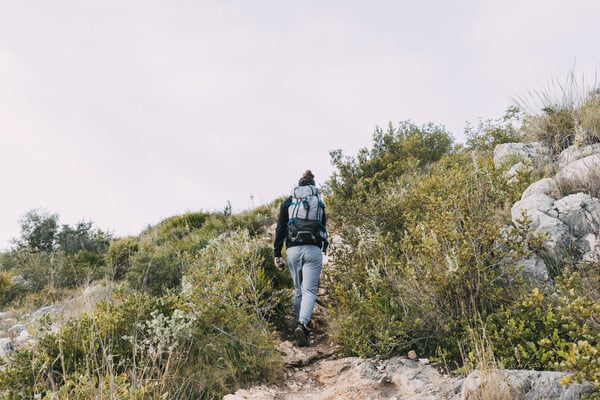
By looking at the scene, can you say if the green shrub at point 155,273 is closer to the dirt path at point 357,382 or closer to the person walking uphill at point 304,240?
the person walking uphill at point 304,240

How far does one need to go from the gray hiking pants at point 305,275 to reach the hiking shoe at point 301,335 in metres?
0.08

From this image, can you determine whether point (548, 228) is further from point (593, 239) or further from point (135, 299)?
point (135, 299)

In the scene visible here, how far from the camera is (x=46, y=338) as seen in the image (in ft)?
14.1

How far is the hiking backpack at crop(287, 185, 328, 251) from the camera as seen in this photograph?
18.8ft

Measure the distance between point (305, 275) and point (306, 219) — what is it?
2.55 ft

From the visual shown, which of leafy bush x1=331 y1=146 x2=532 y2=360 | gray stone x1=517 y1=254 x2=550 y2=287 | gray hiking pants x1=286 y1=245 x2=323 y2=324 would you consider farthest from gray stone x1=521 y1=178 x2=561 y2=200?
gray hiking pants x1=286 y1=245 x2=323 y2=324

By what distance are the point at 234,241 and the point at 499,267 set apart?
140 inches

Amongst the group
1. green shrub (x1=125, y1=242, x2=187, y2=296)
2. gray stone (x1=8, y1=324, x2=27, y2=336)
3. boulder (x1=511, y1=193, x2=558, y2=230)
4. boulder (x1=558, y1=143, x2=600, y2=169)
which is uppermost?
boulder (x1=558, y1=143, x2=600, y2=169)

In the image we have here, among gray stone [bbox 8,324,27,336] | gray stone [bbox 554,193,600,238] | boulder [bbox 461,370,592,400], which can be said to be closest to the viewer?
boulder [bbox 461,370,592,400]

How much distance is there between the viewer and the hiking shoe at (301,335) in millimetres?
5352

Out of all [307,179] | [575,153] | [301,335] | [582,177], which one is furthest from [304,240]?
[575,153]

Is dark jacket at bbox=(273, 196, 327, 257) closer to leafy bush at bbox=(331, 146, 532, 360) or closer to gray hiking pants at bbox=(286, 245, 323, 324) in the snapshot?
gray hiking pants at bbox=(286, 245, 323, 324)

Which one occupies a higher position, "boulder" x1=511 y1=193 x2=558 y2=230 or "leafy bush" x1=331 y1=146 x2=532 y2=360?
"boulder" x1=511 y1=193 x2=558 y2=230

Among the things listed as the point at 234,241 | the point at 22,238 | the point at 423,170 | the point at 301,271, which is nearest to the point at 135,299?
the point at 234,241
